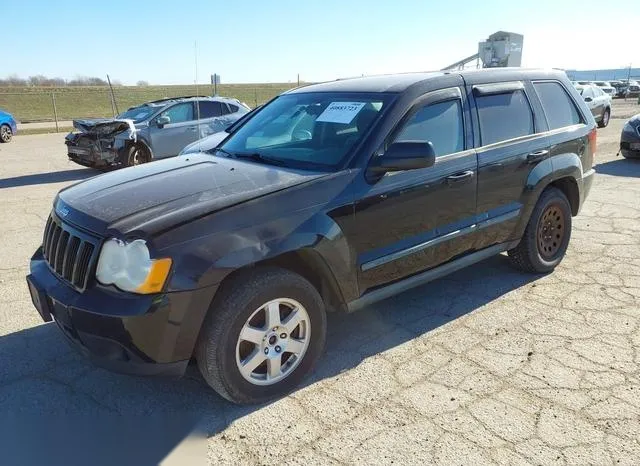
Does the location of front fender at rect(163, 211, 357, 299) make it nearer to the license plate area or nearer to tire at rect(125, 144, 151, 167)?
the license plate area

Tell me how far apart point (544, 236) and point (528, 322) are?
119 cm

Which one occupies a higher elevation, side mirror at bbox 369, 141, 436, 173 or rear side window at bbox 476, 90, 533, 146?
rear side window at bbox 476, 90, 533, 146

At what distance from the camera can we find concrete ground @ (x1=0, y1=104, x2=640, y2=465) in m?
2.66

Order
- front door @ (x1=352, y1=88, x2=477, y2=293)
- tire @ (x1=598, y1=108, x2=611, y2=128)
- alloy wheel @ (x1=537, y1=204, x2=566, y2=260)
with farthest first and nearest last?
tire @ (x1=598, y1=108, x2=611, y2=128) < alloy wheel @ (x1=537, y1=204, x2=566, y2=260) < front door @ (x1=352, y1=88, x2=477, y2=293)

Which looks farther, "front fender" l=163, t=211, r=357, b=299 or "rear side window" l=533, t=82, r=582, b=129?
"rear side window" l=533, t=82, r=582, b=129

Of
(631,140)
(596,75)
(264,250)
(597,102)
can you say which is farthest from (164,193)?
(596,75)

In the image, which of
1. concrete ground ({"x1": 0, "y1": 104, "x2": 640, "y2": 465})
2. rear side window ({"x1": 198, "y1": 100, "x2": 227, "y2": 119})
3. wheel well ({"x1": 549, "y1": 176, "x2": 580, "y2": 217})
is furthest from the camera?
rear side window ({"x1": 198, "y1": 100, "x2": 227, "y2": 119})


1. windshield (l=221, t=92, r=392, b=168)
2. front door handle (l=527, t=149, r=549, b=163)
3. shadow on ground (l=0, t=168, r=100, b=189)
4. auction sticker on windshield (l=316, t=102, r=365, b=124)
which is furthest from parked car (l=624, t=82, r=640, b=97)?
auction sticker on windshield (l=316, t=102, r=365, b=124)

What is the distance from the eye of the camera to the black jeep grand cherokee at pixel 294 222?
262cm

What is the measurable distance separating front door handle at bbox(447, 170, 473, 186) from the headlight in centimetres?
211

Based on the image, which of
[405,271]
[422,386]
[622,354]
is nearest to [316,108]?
[405,271]

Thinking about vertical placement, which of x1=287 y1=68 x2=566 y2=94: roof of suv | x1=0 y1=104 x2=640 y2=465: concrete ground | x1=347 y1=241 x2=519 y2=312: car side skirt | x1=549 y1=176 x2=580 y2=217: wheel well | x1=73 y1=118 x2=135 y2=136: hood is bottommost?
x1=0 y1=104 x2=640 y2=465: concrete ground

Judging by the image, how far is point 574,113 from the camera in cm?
498

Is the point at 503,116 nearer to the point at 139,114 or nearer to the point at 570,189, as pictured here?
the point at 570,189
